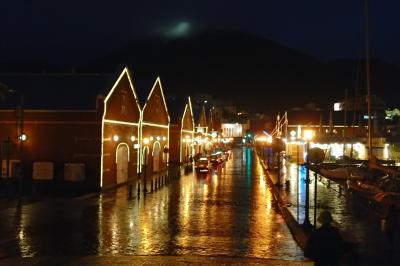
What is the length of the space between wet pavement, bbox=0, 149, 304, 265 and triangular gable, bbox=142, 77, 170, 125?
21591 millimetres

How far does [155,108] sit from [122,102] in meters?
14.3

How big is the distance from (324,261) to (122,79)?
37.3 m

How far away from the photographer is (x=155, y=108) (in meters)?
60.1

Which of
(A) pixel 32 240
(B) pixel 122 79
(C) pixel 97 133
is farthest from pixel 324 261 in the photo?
(B) pixel 122 79

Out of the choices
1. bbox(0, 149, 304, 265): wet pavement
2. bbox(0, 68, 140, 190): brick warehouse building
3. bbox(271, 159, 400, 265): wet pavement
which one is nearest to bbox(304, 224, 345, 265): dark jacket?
bbox(271, 159, 400, 265): wet pavement

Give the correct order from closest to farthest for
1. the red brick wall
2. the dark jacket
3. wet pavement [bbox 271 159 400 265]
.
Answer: the dark jacket, wet pavement [bbox 271 159 400 265], the red brick wall

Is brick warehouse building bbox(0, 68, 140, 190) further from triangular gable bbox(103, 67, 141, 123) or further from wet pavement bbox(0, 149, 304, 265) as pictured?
wet pavement bbox(0, 149, 304, 265)

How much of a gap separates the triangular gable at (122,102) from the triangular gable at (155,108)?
424 cm

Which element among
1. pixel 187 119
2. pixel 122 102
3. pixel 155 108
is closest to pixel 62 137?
pixel 122 102

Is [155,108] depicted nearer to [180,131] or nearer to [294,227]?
[180,131]

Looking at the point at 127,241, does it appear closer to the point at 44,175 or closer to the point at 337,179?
the point at 44,175

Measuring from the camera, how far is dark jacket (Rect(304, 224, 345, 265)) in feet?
31.1

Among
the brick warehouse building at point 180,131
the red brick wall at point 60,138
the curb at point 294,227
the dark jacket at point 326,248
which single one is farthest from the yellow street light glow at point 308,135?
the dark jacket at point 326,248

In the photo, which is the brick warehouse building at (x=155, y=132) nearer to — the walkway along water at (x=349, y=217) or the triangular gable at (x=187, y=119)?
the triangular gable at (x=187, y=119)
